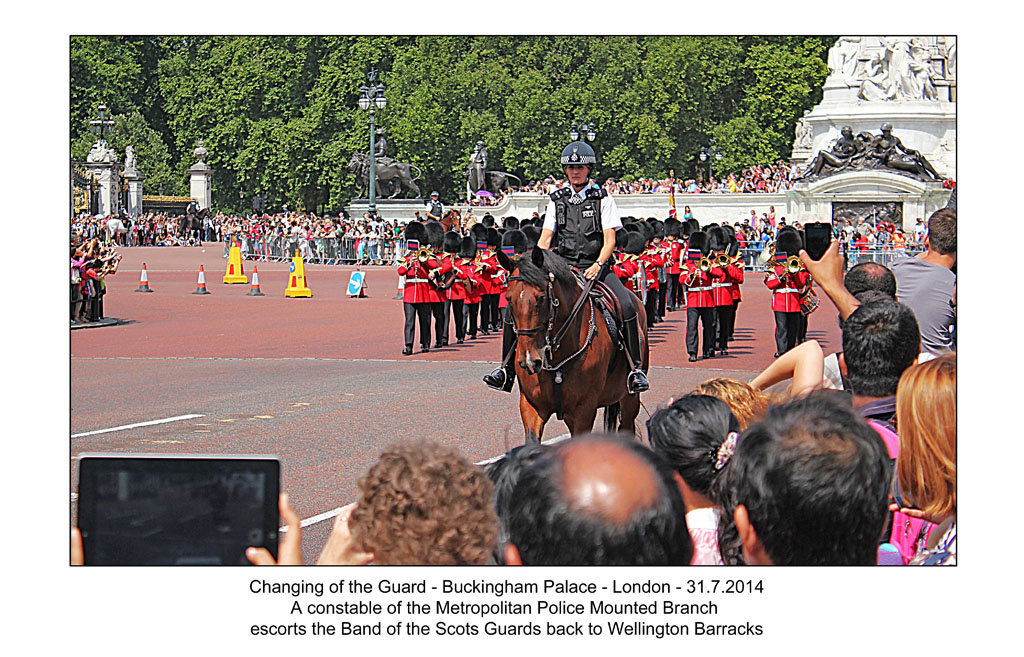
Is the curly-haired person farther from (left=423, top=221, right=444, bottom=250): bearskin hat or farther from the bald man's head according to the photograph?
(left=423, top=221, right=444, bottom=250): bearskin hat

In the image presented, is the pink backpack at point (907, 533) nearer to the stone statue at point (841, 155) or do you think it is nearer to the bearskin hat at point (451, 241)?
the bearskin hat at point (451, 241)

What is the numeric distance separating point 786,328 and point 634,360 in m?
8.37

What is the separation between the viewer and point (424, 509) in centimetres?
287

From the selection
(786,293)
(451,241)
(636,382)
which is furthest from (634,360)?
(451,241)

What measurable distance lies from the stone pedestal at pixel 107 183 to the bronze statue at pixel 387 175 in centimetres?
1535

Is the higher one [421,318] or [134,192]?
[134,192]

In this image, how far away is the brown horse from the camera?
784cm

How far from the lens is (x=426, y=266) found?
57.8 ft

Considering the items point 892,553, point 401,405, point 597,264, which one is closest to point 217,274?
point 401,405

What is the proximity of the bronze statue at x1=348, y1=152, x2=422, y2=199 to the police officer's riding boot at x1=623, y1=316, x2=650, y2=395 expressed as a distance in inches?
1724

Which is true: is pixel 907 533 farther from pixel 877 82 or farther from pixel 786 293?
pixel 877 82

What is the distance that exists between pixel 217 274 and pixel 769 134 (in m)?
27.8

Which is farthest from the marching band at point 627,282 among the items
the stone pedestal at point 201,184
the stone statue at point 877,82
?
the stone pedestal at point 201,184
